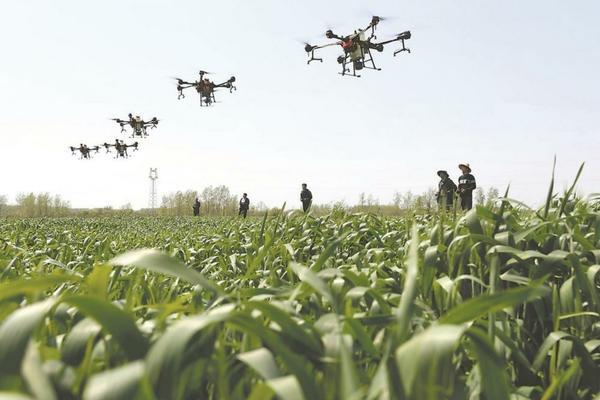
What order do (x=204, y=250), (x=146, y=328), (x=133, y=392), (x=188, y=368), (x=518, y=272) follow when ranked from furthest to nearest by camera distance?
(x=204, y=250) → (x=518, y=272) → (x=146, y=328) → (x=188, y=368) → (x=133, y=392)

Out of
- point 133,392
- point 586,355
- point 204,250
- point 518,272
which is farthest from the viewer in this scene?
point 204,250

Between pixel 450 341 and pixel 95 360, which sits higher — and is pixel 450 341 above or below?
above

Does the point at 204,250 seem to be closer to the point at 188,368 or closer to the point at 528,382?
the point at 528,382

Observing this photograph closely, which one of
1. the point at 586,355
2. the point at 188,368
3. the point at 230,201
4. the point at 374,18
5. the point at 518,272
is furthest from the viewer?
the point at 230,201

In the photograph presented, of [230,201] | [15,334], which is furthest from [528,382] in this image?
[230,201]

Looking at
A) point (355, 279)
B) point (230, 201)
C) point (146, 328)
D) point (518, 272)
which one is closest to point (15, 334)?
point (146, 328)

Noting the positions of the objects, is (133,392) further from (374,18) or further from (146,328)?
(374,18)

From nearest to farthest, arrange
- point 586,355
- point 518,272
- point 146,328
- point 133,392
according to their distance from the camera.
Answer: point 133,392, point 146,328, point 586,355, point 518,272

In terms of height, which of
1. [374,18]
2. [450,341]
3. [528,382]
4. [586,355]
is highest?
[374,18]

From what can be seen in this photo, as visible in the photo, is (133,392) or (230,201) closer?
(133,392)
